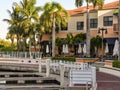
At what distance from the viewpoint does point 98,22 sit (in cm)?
5934

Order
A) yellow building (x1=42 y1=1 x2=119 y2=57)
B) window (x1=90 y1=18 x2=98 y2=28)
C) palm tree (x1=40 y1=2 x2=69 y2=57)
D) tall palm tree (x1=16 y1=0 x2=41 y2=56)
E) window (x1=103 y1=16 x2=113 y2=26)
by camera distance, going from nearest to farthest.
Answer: yellow building (x1=42 y1=1 x2=119 y2=57), window (x1=103 y1=16 x2=113 y2=26), window (x1=90 y1=18 x2=98 y2=28), palm tree (x1=40 y1=2 x2=69 y2=57), tall palm tree (x1=16 y1=0 x2=41 y2=56)

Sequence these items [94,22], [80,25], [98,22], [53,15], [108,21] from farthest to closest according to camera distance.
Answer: [80,25]
[53,15]
[94,22]
[98,22]
[108,21]

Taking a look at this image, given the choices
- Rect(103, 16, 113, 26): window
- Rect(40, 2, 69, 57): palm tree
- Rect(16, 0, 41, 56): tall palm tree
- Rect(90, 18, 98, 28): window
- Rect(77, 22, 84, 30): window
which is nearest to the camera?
Rect(103, 16, 113, 26): window

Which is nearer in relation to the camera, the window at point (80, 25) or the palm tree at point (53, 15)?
the palm tree at point (53, 15)

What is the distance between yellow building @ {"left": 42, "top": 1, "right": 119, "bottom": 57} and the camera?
57.6 meters

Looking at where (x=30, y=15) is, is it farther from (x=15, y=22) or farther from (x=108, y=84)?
(x=108, y=84)

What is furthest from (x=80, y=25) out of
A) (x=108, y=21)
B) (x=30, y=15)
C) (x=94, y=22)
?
(x=30, y=15)

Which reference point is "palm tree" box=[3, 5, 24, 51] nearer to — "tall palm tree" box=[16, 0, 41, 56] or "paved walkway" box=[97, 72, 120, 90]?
"tall palm tree" box=[16, 0, 41, 56]

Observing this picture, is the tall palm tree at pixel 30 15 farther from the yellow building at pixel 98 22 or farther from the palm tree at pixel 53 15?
the palm tree at pixel 53 15

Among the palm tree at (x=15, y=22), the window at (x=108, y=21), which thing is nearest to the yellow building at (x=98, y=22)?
the window at (x=108, y=21)

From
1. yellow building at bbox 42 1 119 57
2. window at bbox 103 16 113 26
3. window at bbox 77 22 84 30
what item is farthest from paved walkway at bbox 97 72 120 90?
window at bbox 77 22 84 30

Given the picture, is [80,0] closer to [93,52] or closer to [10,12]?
[93,52]

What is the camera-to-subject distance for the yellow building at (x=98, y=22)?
57.6m

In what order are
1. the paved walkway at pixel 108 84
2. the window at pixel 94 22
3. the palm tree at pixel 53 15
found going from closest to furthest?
the paved walkway at pixel 108 84 < the window at pixel 94 22 < the palm tree at pixel 53 15
